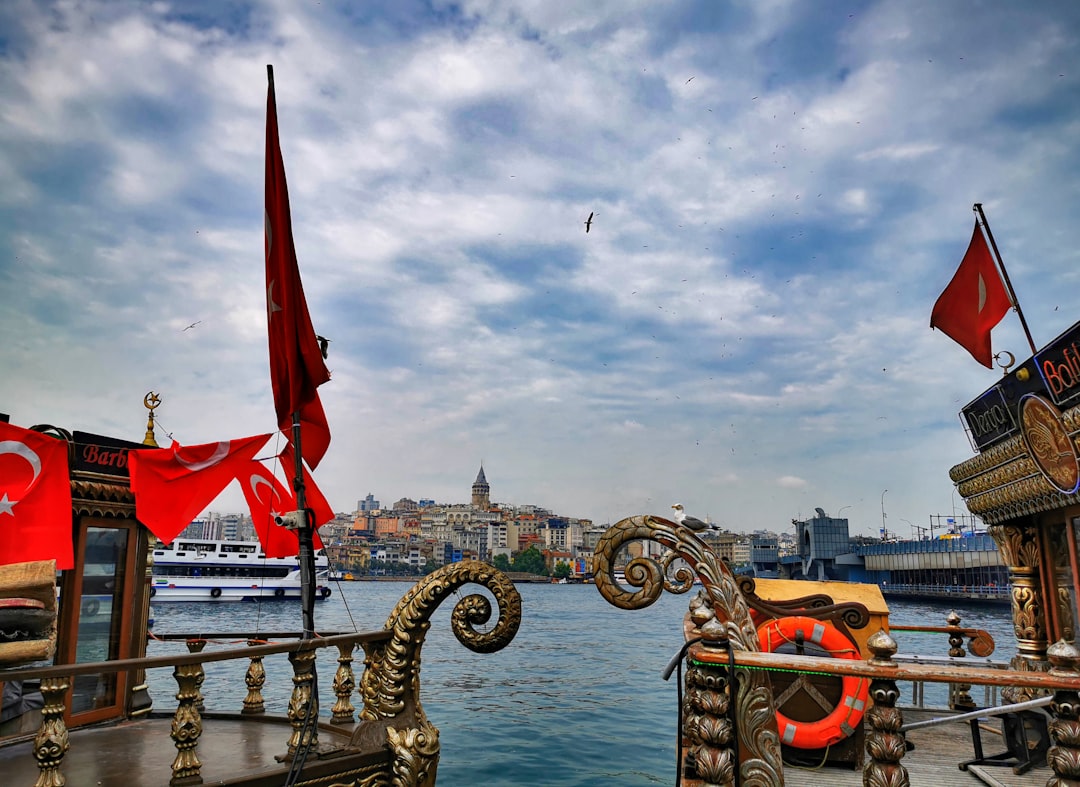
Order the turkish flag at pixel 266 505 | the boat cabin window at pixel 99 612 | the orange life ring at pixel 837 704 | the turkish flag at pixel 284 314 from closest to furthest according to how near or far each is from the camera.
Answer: the turkish flag at pixel 284 314 < the orange life ring at pixel 837 704 < the boat cabin window at pixel 99 612 < the turkish flag at pixel 266 505

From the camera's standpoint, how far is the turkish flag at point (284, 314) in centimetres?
489

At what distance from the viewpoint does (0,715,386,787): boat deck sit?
409cm

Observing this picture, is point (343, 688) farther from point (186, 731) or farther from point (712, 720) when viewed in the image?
point (712, 720)

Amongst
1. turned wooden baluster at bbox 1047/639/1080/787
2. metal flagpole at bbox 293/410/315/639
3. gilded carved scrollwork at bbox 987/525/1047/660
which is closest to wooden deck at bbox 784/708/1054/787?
gilded carved scrollwork at bbox 987/525/1047/660

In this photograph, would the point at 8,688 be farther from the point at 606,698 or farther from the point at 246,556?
the point at 246,556

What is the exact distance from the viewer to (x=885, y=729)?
2.99m

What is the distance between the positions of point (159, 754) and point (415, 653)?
6.36 ft

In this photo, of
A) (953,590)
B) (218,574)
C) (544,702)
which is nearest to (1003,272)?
(544,702)

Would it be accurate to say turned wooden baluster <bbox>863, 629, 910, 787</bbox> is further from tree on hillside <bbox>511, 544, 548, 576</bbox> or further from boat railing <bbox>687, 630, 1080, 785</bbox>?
tree on hillside <bbox>511, 544, 548, 576</bbox>

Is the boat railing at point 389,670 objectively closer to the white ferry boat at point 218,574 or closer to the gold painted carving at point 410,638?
the gold painted carving at point 410,638

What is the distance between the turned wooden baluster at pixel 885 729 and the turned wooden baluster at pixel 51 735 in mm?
3861

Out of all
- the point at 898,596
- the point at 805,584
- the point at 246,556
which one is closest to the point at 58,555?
the point at 805,584

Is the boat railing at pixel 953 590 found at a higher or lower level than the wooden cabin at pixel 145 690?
lower

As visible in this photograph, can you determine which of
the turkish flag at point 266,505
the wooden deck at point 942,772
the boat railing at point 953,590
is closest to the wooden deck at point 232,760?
the wooden deck at point 942,772
